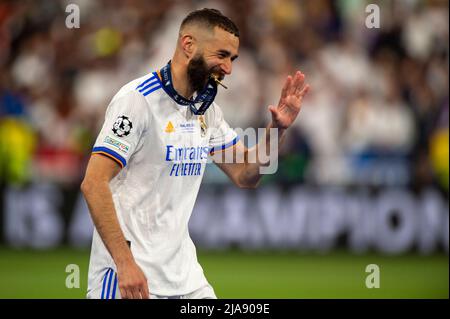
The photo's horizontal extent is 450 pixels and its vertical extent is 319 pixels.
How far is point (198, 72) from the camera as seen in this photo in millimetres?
5531

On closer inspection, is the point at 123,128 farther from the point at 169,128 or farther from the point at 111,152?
the point at 169,128

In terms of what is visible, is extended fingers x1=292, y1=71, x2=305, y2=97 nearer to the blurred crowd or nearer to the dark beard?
the dark beard

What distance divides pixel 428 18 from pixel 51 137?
6483 mm

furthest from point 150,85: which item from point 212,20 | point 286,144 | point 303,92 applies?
point 286,144

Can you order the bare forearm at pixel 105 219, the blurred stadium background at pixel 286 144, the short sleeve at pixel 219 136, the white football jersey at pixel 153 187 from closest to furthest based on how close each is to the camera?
the bare forearm at pixel 105 219 → the white football jersey at pixel 153 187 → the short sleeve at pixel 219 136 → the blurred stadium background at pixel 286 144

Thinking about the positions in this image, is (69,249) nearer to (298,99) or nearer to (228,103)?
(228,103)

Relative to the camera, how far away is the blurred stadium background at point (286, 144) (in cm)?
1220

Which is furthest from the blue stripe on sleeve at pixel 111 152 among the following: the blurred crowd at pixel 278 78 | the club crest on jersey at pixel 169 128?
the blurred crowd at pixel 278 78

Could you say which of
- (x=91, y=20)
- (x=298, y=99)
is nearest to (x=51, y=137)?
(x=91, y=20)

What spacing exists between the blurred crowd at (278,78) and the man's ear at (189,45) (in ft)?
23.4

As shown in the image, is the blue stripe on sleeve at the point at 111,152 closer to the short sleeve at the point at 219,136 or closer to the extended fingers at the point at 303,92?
the short sleeve at the point at 219,136

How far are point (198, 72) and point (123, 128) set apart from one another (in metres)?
0.60

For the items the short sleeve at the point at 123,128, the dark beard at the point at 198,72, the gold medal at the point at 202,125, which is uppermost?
the dark beard at the point at 198,72
